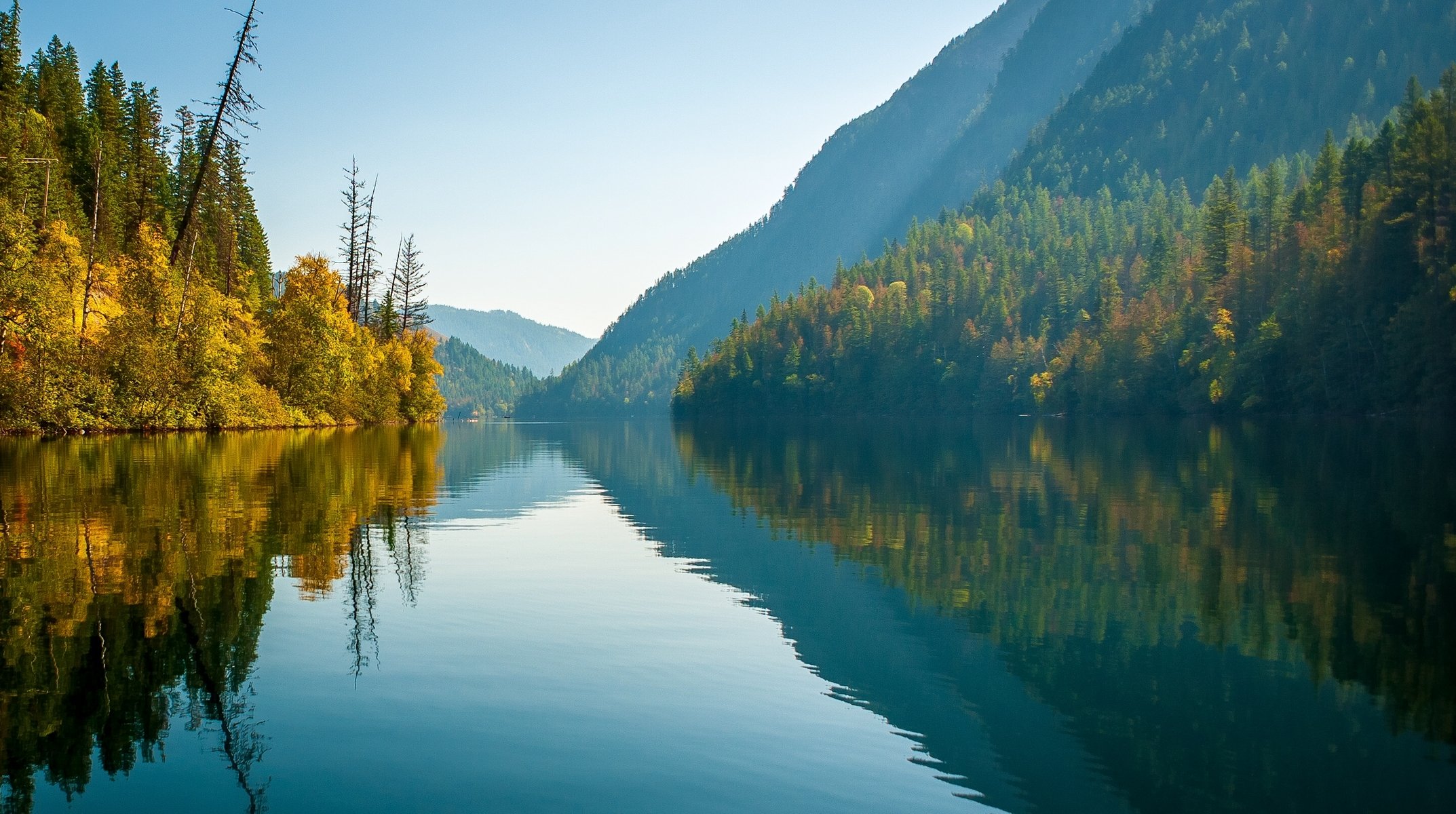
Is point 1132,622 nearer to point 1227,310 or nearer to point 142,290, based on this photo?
point 142,290

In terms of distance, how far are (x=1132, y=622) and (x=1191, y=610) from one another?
123 centimetres

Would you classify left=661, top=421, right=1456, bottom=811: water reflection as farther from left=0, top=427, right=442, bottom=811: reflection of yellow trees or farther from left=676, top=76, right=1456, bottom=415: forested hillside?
left=676, top=76, right=1456, bottom=415: forested hillside

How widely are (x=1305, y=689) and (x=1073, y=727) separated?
2.99 meters

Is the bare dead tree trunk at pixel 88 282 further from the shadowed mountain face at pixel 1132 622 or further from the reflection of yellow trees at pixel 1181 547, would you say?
the shadowed mountain face at pixel 1132 622

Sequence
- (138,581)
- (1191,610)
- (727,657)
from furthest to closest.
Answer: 1. (138,581)
2. (1191,610)
3. (727,657)

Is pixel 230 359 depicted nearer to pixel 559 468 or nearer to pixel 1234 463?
pixel 559 468

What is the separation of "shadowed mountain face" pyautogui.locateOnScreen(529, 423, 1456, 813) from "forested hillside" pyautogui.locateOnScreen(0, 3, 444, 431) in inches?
1467

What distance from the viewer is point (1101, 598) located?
54.5 feet

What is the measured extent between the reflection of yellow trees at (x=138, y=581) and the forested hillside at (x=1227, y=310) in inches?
3134

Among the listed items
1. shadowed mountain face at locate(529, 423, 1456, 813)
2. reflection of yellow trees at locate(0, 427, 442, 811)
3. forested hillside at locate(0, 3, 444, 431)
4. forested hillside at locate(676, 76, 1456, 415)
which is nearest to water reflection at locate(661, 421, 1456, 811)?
shadowed mountain face at locate(529, 423, 1456, 813)

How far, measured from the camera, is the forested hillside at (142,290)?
54.7m

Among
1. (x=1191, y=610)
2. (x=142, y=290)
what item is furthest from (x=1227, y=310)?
(x=1191, y=610)

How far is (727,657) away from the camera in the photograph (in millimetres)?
13461

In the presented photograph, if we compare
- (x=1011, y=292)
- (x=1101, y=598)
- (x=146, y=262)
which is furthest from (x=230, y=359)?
(x=1011, y=292)
